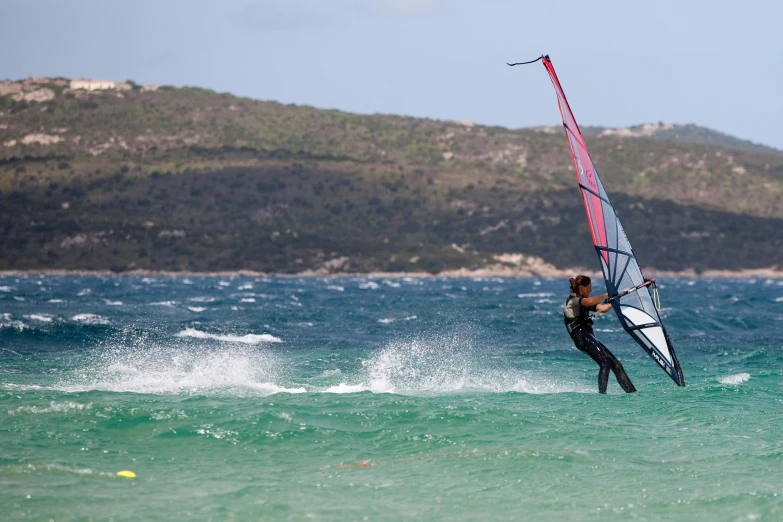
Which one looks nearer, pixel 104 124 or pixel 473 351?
pixel 473 351

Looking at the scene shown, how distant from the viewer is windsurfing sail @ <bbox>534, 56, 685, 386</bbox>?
15352 millimetres

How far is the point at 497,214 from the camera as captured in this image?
145 m

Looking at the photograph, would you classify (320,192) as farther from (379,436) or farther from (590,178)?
(379,436)

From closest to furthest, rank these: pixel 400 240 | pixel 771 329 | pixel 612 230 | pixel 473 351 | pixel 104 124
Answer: pixel 612 230, pixel 473 351, pixel 771 329, pixel 400 240, pixel 104 124

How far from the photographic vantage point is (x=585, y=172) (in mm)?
15844

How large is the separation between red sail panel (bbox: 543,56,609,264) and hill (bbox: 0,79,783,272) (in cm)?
11236

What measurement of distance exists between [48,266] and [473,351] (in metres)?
110

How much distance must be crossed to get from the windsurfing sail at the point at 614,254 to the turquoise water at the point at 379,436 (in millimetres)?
1070

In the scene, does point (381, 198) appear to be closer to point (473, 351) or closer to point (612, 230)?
point (473, 351)

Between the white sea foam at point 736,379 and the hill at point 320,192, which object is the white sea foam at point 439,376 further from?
the hill at point 320,192

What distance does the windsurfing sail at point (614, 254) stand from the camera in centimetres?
1535

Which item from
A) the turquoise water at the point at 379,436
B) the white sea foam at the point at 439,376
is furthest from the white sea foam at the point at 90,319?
the white sea foam at the point at 439,376

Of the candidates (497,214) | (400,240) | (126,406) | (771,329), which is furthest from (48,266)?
(126,406)

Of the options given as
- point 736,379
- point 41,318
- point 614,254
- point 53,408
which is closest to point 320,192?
point 41,318
